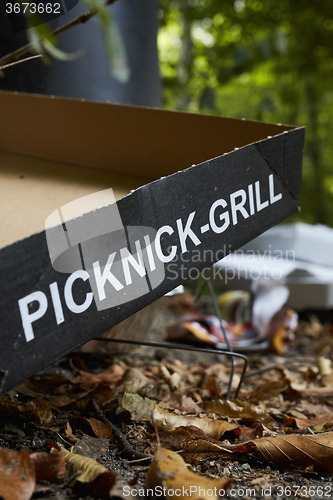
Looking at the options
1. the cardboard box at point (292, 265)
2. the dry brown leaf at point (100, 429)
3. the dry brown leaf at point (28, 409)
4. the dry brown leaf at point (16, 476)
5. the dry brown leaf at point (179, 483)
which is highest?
the dry brown leaf at point (16, 476)

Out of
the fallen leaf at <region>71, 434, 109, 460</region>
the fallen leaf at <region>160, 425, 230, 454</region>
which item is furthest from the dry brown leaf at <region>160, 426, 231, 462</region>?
the fallen leaf at <region>71, 434, 109, 460</region>

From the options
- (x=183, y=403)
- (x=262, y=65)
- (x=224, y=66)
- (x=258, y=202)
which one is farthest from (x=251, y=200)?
(x=262, y=65)

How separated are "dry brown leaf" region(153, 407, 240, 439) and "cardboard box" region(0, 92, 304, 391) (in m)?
0.25

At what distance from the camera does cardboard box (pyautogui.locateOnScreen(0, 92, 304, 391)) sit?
0.76 meters

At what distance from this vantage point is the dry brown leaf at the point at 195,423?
1.03 meters

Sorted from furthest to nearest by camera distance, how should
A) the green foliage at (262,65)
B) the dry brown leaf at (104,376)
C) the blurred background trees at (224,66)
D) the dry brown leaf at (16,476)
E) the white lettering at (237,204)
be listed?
the green foliage at (262,65) → the blurred background trees at (224,66) → the dry brown leaf at (104,376) → the white lettering at (237,204) → the dry brown leaf at (16,476)

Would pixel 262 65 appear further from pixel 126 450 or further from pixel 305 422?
pixel 126 450

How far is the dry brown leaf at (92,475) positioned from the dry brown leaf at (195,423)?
0.71 feet

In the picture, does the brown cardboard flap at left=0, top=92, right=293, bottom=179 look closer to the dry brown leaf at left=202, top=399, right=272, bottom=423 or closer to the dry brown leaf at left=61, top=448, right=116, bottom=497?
the dry brown leaf at left=202, top=399, right=272, bottom=423

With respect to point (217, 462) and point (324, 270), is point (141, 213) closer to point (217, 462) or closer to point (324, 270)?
point (217, 462)

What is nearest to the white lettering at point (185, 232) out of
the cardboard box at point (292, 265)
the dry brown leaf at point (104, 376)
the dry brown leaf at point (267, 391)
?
the dry brown leaf at point (104, 376)

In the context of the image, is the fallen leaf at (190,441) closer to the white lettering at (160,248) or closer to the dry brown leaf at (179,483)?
the dry brown leaf at (179,483)

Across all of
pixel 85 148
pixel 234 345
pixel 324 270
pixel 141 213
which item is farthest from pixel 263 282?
pixel 141 213

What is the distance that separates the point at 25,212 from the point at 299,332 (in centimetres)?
160
